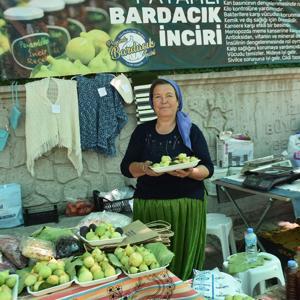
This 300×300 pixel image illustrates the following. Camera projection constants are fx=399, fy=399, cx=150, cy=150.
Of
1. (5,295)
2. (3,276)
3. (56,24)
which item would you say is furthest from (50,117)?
(5,295)

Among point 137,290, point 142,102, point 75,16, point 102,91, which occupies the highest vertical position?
point 75,16

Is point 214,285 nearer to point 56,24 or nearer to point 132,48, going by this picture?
point 132,48

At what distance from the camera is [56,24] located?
4180 mm

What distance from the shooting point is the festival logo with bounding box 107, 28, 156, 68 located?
14.6ft

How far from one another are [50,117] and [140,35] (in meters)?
1.41

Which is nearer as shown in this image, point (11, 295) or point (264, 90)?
point (11, 295)

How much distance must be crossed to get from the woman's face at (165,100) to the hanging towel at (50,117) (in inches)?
65.6

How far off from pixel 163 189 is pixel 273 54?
3328 mm

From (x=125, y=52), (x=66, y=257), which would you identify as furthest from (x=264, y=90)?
(x=66, y=257)

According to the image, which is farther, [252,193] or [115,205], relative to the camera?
[115,205]

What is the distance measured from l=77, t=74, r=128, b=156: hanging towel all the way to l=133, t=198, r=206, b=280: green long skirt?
155 cm

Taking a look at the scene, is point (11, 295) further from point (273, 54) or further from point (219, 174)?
point (273, 54)

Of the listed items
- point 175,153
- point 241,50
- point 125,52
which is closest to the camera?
point 175,153

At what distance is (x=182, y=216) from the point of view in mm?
2814
